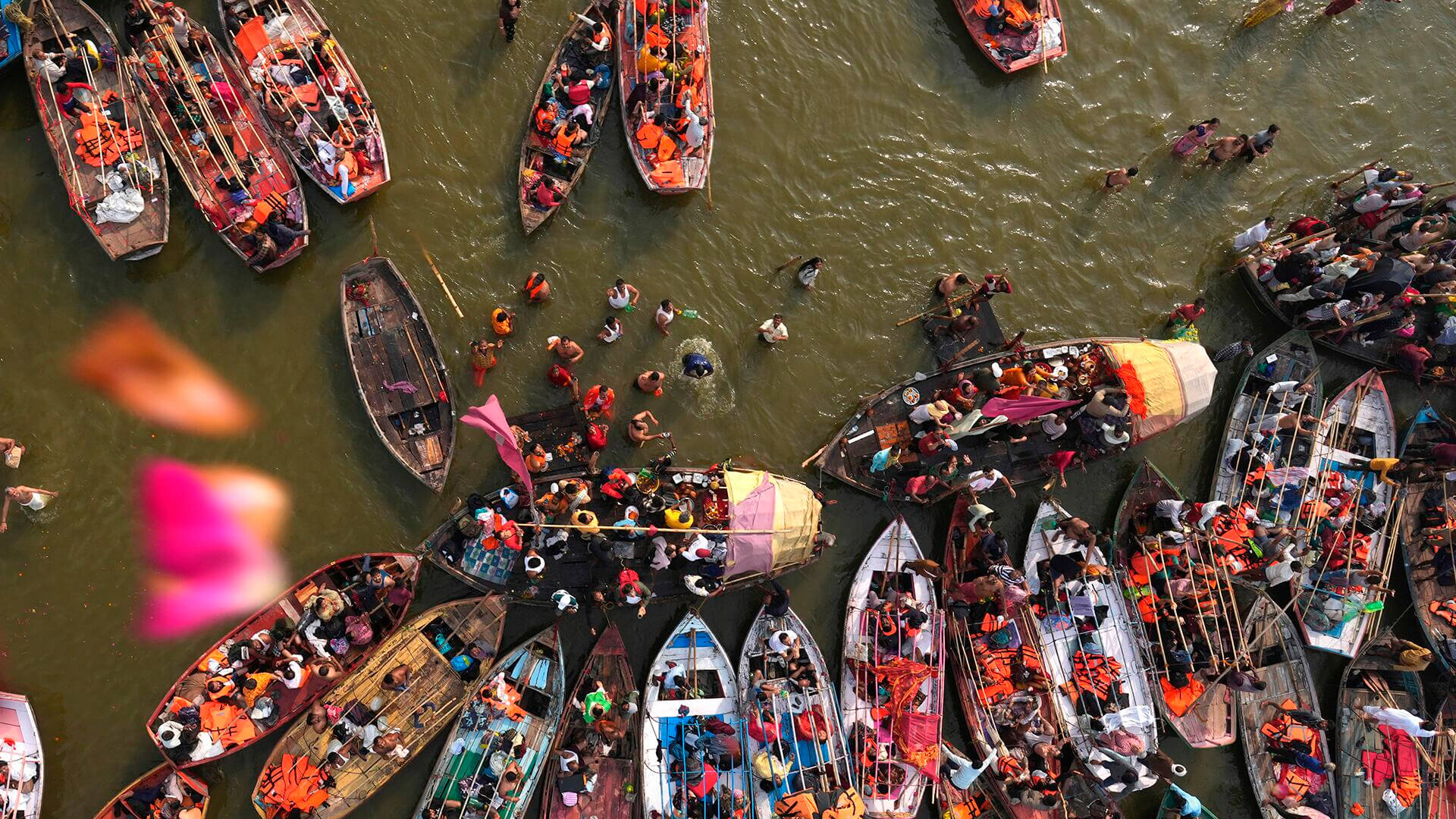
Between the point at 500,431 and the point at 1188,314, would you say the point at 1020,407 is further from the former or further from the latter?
the point at 500,431

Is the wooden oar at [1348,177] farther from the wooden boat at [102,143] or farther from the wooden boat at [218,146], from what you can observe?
the wooden boat at [102,143]

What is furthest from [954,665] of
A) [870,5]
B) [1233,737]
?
[870,5]

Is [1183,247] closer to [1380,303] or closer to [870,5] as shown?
[1380,303]

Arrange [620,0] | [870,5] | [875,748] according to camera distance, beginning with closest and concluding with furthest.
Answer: [875,748] < [620,0] < [870,5]

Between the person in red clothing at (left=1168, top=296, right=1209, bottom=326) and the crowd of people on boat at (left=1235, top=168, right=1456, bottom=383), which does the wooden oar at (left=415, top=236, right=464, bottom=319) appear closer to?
the person in red clothing at (left=1168, top=296, right=1209, bottom=326)

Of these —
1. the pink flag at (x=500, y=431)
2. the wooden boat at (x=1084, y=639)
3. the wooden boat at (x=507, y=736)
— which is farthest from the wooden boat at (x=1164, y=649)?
Result: the pink flag at (x=500, y=431)

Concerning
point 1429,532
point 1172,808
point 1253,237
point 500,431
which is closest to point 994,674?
point 1172,808
